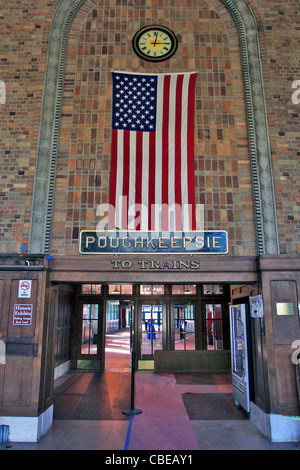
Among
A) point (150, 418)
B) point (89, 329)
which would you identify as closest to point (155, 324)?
point (89, 329)

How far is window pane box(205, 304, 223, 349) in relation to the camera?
12.3 meters

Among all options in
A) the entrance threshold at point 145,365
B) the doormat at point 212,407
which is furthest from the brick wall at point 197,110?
the entrance threshold at point 145,365

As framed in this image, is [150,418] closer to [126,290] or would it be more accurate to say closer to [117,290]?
[117,290]

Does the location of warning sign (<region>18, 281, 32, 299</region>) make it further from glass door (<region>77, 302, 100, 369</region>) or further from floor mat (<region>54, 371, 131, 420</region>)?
glass door (<region>77, 302, 100, 369</region>)

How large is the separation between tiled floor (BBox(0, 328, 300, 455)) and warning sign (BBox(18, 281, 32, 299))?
250 centimetres

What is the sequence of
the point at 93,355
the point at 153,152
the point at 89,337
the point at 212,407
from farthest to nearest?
1. the point at 89,337
2. the point at 93,355
3. the point at 212,407
4. the point at 153,152

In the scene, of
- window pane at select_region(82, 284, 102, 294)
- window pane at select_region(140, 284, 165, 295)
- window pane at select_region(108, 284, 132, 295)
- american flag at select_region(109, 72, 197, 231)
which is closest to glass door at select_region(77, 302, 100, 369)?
window pane at select_region(82, 284, 102, 294)

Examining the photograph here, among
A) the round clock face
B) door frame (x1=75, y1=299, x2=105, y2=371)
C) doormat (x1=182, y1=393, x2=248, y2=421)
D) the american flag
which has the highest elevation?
the round clock face

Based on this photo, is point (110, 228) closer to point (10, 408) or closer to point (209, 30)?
point (10, 408)

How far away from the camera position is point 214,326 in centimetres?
1243

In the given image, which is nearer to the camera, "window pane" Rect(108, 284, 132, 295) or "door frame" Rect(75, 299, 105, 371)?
"door frame" Rect(75, 299, 105, 371)

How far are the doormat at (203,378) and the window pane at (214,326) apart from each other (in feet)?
3.35

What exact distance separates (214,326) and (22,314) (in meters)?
7.76
